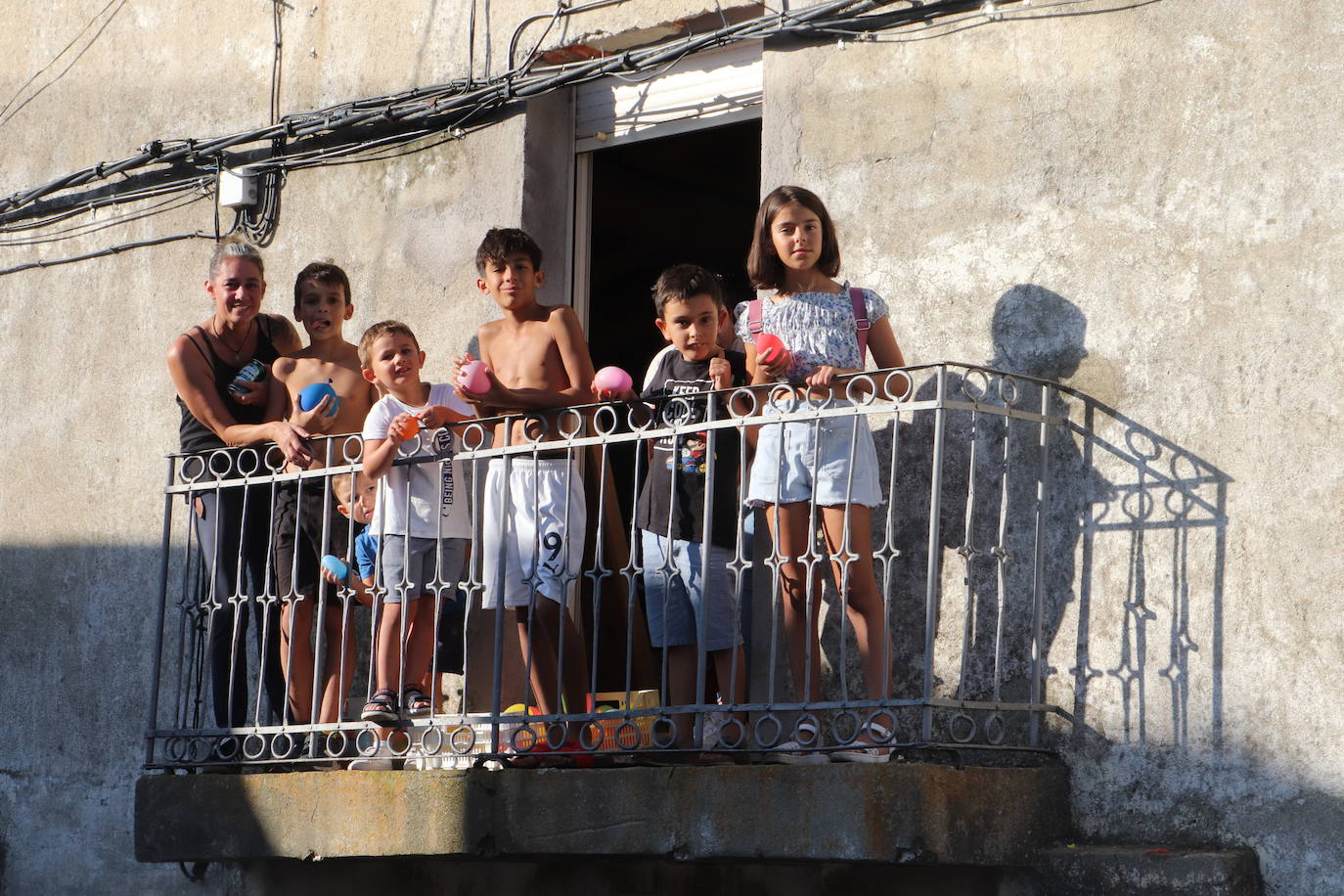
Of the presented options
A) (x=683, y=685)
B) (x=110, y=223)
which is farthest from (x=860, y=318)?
(x=110, y=223)

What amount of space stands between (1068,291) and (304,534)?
3.07 m

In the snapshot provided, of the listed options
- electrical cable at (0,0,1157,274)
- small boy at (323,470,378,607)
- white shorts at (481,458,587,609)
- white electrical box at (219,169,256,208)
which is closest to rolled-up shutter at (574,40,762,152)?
electrical cable at (0,0,1157,274)

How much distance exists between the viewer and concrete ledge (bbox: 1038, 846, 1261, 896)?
16.8 feet

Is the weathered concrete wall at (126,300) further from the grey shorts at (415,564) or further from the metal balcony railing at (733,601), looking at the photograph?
the grey shorts at (415,564)

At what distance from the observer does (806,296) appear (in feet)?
19.5

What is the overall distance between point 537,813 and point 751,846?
855 mm

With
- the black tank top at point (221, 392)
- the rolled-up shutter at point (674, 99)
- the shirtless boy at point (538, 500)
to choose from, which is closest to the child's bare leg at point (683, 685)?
the shirtless boy at point (538, 500)

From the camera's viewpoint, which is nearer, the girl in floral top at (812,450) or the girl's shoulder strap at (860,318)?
the girl in floral top at (812,450)

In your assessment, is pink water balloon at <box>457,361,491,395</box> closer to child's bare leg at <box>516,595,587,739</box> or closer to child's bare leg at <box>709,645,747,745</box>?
child's bare leg at <box>516,595,587,739</box>

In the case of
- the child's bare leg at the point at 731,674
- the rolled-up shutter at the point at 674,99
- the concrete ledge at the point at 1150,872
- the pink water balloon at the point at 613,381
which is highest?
the rolled-up shutter at the point at 674,99

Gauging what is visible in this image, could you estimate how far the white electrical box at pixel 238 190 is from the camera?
27.2 feet

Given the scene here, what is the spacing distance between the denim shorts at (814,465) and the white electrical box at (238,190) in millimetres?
3589

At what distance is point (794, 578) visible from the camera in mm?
5762

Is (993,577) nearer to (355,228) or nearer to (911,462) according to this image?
(911,462)
